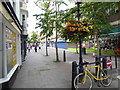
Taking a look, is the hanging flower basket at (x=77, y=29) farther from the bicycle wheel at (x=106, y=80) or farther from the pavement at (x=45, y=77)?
the pavement at (x=45, y=77)

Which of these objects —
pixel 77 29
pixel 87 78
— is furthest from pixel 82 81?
pixel 77 29

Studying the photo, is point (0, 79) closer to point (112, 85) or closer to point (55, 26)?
point (112, 85)

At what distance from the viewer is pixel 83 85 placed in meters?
4.13

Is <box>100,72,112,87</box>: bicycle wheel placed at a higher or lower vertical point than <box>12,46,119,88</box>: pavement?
higher

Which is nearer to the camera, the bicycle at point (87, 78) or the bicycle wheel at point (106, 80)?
the bicycle at point (87, 78)

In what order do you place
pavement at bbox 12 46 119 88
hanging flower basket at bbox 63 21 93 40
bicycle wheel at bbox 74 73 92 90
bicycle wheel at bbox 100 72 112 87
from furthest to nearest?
pavement at bbox 12 46 119 88, hanging flower basket at bbox 63 21 93 40, bicycle wheel at bbox 100 72 112 87, bicycle wheel at bbox 74 73 92 90

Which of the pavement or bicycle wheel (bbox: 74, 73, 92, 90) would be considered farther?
the pavement

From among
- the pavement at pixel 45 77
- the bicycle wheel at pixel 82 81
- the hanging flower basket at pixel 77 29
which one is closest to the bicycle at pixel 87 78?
the bicycle wheel at pixel 82 81

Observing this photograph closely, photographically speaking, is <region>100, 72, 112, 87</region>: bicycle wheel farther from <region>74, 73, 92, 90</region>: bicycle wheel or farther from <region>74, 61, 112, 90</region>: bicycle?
<region>74, 73, 92, 90</region>: bicycle wheel

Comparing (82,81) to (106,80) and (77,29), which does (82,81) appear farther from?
(77,29)

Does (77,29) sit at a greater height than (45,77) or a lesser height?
greater

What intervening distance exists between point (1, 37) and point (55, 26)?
7135mm

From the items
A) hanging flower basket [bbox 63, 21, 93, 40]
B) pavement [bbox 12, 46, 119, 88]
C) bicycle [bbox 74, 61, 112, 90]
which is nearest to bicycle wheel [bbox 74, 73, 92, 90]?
bicycle [bbox 74, 61, 112, 90]

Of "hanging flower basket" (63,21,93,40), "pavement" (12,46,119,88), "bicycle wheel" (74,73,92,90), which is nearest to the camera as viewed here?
"bicycle wheel" (74,73,92,90)
